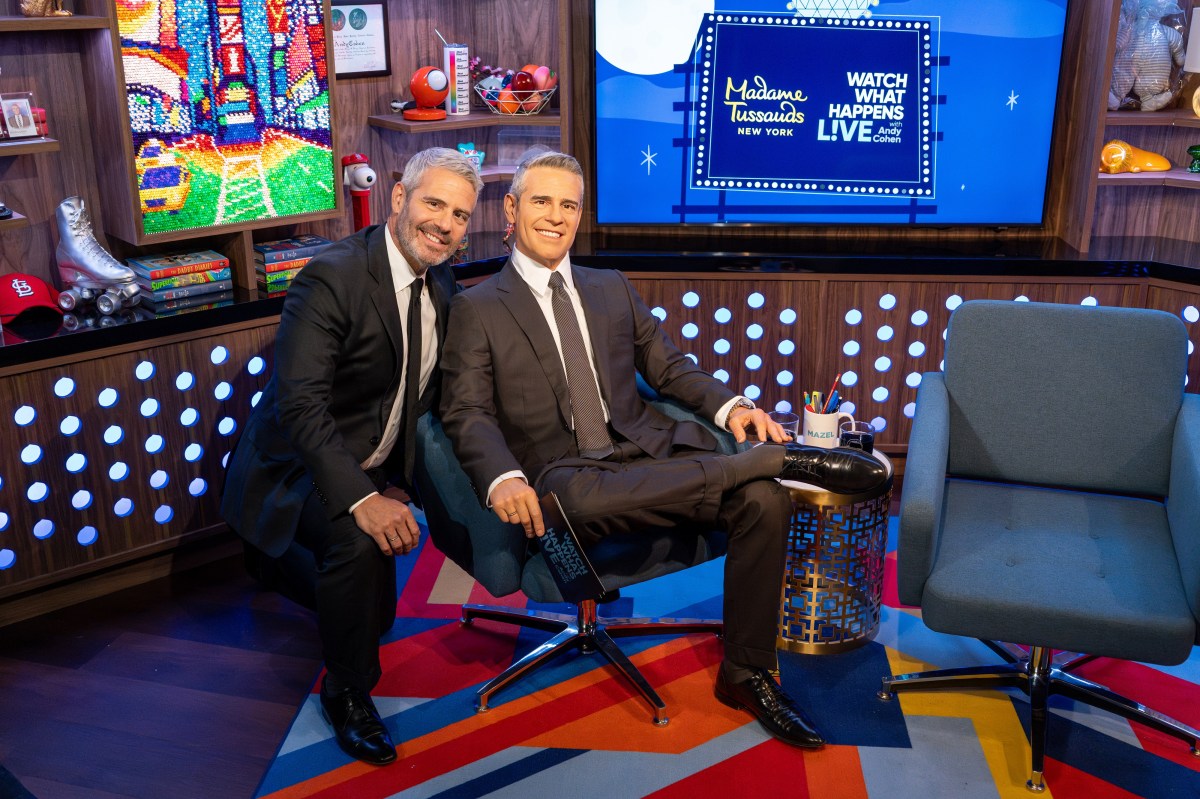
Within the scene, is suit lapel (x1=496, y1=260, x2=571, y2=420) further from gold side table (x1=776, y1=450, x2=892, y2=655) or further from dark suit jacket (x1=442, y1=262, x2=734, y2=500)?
gold side table (x1=776, y1=450, x2=892, y2=655)

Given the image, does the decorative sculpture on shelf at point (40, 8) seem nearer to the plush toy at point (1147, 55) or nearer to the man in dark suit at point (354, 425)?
the man in dark suit at point (354, 425)

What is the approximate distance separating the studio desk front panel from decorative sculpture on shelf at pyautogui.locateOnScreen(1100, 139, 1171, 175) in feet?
1.55

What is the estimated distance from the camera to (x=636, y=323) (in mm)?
3082

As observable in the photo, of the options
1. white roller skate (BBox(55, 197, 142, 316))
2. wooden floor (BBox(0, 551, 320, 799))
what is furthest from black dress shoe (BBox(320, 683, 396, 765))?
white roller skate (BBox(55, 197, 142, 316))

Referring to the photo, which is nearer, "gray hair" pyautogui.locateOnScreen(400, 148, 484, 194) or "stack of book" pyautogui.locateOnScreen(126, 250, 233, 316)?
"gray hair" pyautogui.locateOnScreen(400, 148, 484, 194)

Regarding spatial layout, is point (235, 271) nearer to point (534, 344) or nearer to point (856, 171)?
point (534, 344)

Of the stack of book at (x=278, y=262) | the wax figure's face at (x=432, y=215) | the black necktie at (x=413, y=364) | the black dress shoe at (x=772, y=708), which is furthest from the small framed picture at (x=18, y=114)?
the black dress shoe at (x=772, y=708)

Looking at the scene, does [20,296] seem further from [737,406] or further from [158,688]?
[737,406]

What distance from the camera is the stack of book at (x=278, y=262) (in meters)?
3.54

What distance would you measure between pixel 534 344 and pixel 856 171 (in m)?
1.88

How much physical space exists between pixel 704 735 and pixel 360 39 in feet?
8.33

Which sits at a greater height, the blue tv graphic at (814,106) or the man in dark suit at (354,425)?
the blue tv graphic at (814,106)

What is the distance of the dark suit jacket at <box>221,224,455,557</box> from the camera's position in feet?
8.57

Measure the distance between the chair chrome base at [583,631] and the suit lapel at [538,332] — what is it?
580mm
